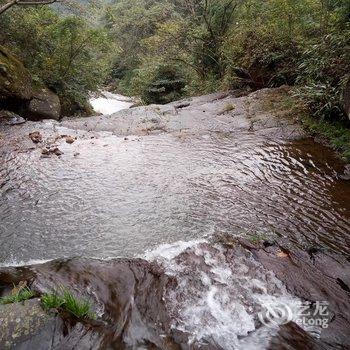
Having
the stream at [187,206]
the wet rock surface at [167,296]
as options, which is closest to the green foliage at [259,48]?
the stream at [187,206]

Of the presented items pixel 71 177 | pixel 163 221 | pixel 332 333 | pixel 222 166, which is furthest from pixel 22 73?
pixel 332 333

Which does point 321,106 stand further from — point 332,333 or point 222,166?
point 332,333

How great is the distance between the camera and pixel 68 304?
8.23 ft

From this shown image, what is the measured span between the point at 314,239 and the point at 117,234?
2.44 metres

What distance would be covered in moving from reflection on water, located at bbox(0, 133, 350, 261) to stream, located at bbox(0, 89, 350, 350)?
0.02 m

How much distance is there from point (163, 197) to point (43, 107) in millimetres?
6734

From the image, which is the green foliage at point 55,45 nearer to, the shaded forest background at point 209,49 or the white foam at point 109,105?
the shaded forest background at point 209,49

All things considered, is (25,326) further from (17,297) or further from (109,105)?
(109,105)

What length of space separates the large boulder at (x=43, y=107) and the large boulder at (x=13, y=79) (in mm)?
270

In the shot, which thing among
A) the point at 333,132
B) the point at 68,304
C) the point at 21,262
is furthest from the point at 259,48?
the point at 68,304

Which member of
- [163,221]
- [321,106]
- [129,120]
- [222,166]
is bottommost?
[163,221]

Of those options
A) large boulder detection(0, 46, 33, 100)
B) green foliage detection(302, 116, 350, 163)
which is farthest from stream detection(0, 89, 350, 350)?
large boulder detection(0, 46, 33, 100)

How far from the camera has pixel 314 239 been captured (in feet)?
12.4

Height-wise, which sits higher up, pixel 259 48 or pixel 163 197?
pixel 259 48
